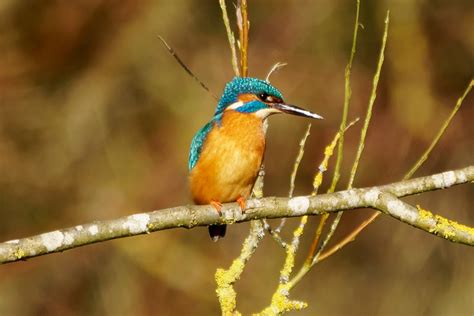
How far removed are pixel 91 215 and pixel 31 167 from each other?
655 millimetres

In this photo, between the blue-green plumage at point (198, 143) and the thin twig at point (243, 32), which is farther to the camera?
the blue-green plumage at point (198, 143)

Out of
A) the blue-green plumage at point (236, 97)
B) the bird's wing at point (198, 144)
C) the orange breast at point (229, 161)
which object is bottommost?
the orange breast at point (229, 161)

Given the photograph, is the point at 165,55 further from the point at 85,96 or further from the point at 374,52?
the point at 374,52

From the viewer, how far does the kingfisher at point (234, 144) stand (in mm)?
3656

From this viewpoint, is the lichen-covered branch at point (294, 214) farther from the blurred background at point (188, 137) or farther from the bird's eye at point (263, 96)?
the blurred background at point (188, 137)

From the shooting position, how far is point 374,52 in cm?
793

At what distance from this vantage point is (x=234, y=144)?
12.3ft

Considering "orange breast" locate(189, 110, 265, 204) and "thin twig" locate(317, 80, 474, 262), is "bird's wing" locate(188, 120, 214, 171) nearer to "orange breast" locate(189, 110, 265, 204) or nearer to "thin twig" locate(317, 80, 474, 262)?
"orange breast" locate(189, 110, 265, 204)

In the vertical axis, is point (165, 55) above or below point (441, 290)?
above

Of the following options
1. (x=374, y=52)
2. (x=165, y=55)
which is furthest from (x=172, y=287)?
(x=374, y=52)

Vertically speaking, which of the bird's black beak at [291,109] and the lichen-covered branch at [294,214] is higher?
the bird's black beak at [291,109]

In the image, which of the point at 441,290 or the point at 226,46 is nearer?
the point at 441,290

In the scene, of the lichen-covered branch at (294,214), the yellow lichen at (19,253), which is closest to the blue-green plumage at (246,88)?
the lichen-covered branch at (294,214)

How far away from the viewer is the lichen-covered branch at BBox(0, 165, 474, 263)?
260 centimetres
